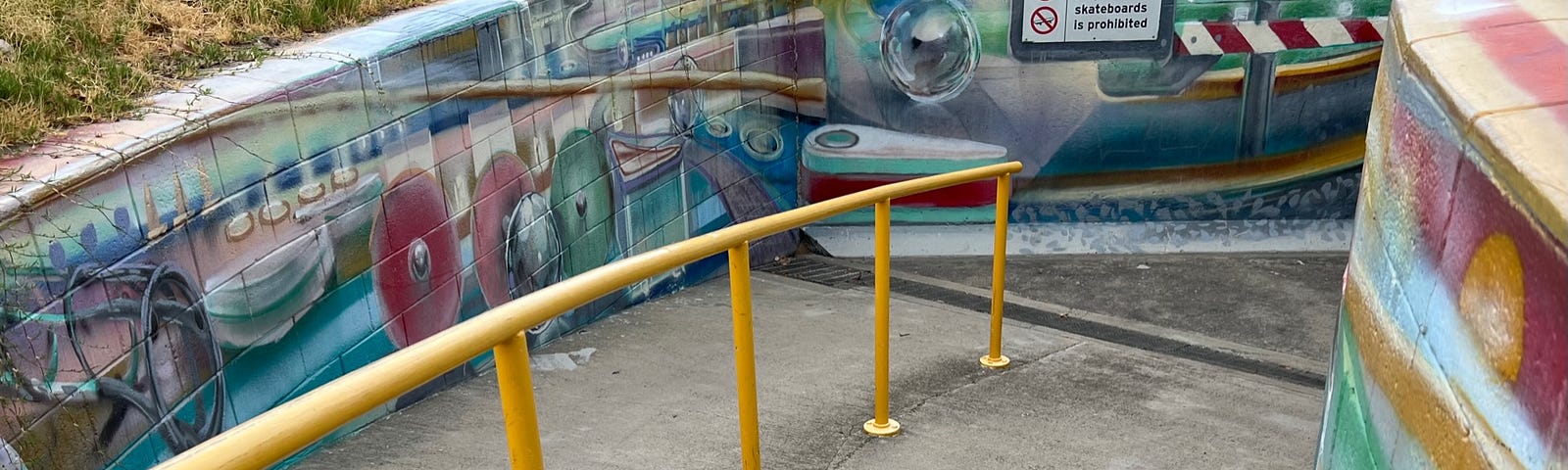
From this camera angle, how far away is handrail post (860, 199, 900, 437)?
3.47 meters

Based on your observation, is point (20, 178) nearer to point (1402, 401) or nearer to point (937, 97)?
point (1402, 401)

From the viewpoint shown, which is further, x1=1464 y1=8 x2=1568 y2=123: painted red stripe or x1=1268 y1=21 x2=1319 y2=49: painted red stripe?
x1=1268 y1=21 x2=1319 y2=49: painted red stripe

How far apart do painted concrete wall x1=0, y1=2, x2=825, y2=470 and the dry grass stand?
119 millimetres

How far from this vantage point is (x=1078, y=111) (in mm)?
6684

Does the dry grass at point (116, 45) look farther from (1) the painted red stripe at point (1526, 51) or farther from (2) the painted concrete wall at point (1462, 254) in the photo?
(1) the painted red stripe at point (1526, 51)

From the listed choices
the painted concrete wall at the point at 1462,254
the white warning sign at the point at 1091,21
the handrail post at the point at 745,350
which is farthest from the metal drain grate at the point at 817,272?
the painted concrete wall at the point at 1462,254

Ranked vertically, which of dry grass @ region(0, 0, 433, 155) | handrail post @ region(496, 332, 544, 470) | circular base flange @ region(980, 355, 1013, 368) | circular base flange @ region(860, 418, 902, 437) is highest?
dry grass @ region(0, 0, 433, 155)

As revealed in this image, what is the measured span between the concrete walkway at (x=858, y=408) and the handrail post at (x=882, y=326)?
0.07 meters

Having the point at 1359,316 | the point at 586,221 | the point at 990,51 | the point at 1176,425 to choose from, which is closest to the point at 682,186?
the point at 586,221

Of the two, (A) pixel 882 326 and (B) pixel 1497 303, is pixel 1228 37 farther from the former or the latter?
(B) pixel 1497 303

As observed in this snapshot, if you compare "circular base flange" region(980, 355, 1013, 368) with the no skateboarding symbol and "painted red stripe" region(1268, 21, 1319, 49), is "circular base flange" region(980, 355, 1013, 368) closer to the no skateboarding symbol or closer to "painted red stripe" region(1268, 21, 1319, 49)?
the no skateboarding symbol

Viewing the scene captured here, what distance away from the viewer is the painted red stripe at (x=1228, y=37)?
252 inches

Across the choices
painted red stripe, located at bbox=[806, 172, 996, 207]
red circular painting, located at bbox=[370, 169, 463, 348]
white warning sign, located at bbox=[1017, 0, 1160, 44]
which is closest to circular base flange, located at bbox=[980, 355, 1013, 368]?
red circular painting, located at bbox=[370, 169, 463, 348]

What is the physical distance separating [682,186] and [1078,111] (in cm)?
223
